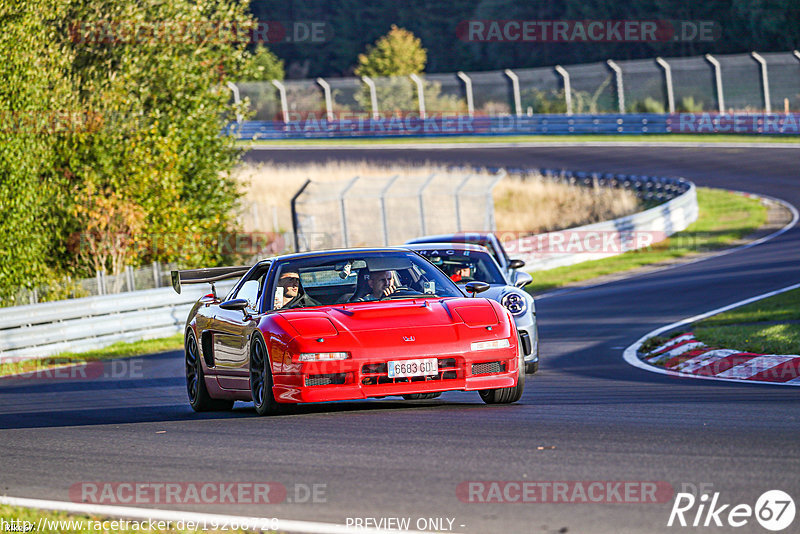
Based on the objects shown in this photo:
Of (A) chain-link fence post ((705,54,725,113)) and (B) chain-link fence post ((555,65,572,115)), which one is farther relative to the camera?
(B) chain-link fence post ((555,65,572,115))

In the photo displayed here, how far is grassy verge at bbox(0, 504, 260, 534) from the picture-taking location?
5.67 m

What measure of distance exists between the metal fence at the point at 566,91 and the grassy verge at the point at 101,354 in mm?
31390

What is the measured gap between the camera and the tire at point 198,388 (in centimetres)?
1083

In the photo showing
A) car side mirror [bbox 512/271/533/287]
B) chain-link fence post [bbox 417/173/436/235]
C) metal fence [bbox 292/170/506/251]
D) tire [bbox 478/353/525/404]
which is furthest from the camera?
chain-link fence post [bbox 417/173/436/235]

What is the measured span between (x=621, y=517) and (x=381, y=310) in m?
4.09

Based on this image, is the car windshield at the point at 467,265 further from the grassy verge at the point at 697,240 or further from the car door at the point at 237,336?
the grassy verge at the point at 697,240

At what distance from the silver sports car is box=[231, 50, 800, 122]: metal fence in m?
38.5

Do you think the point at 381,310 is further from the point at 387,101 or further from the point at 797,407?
the point at 387,101

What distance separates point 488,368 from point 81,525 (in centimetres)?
399

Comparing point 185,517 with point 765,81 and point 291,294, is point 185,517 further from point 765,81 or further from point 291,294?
point 765,81

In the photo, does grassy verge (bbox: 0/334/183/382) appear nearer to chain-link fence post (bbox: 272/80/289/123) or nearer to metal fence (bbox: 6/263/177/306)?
metal fence (bbox: 6/263/177/306)

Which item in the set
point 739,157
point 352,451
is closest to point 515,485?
point 352,451

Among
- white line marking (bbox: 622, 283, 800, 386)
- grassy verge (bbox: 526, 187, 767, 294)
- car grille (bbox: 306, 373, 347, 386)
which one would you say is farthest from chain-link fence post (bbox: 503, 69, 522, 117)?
car grille (bbox: 306, 373, 347, 386)

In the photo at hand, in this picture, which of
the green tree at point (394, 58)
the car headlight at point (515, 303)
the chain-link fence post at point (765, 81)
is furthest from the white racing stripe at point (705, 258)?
the green tree at point (394, 58)
